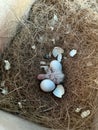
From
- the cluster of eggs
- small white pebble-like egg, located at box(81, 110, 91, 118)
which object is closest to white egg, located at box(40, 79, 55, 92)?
the cluster of eggs

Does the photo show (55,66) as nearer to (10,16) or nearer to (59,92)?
(59,92)

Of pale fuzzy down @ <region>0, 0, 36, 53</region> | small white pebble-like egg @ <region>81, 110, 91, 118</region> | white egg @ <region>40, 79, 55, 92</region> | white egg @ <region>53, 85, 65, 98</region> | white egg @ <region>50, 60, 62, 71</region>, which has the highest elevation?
pale fuzzy down @ <region>0, 0, 36, 53</region>

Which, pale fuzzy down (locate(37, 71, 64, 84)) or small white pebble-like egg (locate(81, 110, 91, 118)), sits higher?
pale fuzzy down (locate(37, 71, 64, 84))

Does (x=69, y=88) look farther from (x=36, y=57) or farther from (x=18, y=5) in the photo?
(x=18, y=5)

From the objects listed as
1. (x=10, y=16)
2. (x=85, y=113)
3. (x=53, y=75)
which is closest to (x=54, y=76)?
(x=53, y=75)

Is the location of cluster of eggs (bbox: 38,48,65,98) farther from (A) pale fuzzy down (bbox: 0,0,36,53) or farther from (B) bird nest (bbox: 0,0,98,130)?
(A) pale fuzzy down (bbox: 0,0,36,53)

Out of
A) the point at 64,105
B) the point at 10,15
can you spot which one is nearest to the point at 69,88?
the point at 64,105

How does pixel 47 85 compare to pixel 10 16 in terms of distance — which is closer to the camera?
pixel 47 85
